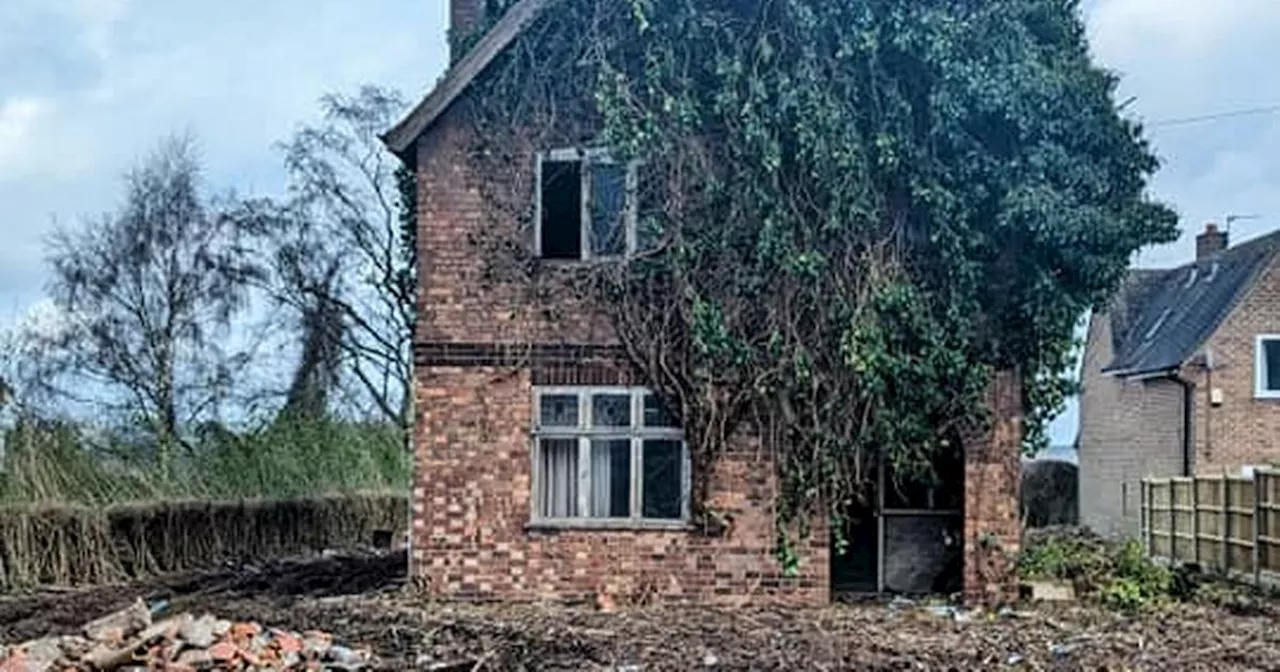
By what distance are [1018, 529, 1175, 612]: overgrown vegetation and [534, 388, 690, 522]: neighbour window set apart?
454cm

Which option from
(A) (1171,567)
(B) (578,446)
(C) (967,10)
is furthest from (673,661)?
(A) (1171,567)

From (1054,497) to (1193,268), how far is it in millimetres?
7401

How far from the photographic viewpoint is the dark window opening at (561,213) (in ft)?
57.2

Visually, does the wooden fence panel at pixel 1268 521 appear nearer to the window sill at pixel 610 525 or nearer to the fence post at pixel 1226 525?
the fence post at pixel 1226 525

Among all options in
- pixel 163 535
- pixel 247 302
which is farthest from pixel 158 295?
pixel 163 535

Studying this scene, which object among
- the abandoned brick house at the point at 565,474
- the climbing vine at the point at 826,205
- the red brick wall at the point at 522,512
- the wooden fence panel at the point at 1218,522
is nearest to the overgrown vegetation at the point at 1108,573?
the wooden fence panel at the point at 1218,522

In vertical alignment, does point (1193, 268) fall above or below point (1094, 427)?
above

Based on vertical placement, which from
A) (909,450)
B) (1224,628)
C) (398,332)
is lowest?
(1224,628)

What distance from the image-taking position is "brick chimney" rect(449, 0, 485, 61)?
65.0ft

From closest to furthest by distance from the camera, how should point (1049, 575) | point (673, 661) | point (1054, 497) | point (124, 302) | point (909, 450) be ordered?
1. point (673, 661)
2. point (909, 450)
3. point (1049, 575)
4. point (1054, 497)
5. point (124, 302)

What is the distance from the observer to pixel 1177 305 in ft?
114

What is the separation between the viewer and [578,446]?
17.1m

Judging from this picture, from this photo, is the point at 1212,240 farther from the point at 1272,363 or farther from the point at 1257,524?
the point at 1257,524

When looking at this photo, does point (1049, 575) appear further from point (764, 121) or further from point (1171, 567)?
point (764, 121)
